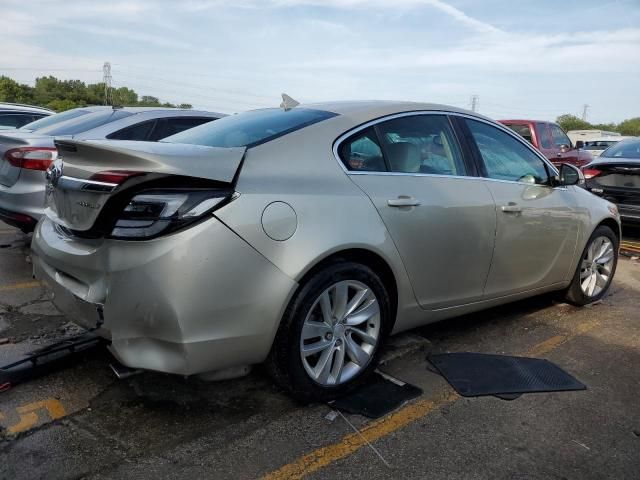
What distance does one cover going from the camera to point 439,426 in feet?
8.90

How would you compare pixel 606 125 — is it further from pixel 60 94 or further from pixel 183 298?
pixel 183 298

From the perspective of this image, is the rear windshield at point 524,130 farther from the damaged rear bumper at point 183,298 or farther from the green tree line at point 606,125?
the green tree line at point 606,125

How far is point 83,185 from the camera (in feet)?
8.17

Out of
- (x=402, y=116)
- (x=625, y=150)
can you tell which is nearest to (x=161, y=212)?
(x=402, y=116)

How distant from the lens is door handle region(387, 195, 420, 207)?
3.00m

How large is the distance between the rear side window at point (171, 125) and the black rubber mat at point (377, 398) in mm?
3958

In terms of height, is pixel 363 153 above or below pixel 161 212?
above

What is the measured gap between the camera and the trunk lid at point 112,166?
2.34 m

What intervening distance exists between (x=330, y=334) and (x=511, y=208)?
5.39 feet

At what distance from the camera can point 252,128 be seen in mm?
3121

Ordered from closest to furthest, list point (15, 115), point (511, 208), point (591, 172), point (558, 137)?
point (511, 208), point (591, 172), point (15, 115), point (558, 137)

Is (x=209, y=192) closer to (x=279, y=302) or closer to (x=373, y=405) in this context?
(x=279, y=302)

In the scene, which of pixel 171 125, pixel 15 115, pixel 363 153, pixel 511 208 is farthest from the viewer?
pixel 15 115

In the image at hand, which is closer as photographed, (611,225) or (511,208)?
(511,208)
